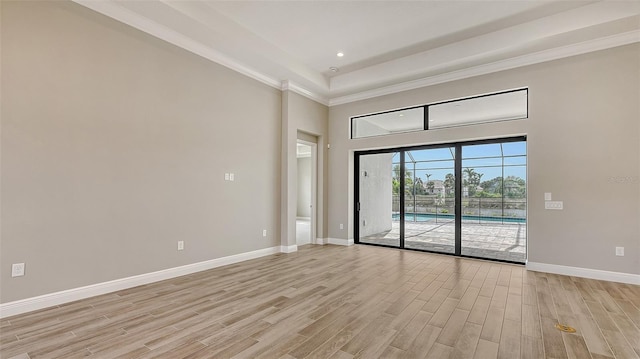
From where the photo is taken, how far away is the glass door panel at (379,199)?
6.20 meters

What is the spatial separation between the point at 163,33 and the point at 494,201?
5.98 meters

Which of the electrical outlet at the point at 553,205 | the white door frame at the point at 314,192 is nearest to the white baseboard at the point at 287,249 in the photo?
the white door frame at the point at 314,192

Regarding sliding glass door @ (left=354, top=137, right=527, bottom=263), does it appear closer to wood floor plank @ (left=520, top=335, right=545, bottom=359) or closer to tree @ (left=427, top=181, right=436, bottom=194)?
tree @ (left=427, top=181, right=436, bottom=194)

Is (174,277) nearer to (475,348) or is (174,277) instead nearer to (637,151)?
(475,348)

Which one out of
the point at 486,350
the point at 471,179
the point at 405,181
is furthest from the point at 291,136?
the point at 486,350

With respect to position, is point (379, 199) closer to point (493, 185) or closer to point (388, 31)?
point (493, 185)

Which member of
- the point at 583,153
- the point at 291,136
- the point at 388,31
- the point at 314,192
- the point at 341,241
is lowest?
the point at 341,241

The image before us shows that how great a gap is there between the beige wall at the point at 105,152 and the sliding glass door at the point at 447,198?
126 inches

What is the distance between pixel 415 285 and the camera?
3.71 m

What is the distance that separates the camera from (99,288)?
328 cm

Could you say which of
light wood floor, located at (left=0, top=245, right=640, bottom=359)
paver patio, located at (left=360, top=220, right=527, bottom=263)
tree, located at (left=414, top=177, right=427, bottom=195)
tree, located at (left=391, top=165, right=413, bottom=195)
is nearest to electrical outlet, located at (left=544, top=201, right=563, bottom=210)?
paver patio, located at (left=360, top=220, right=527, bottom=263)

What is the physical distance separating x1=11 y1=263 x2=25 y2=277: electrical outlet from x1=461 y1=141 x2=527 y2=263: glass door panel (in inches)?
245

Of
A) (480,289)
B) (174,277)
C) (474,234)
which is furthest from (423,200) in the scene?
(174,277)

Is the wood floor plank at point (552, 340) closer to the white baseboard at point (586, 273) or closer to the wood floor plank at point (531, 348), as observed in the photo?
the wood floor plank at point (531, 348)
